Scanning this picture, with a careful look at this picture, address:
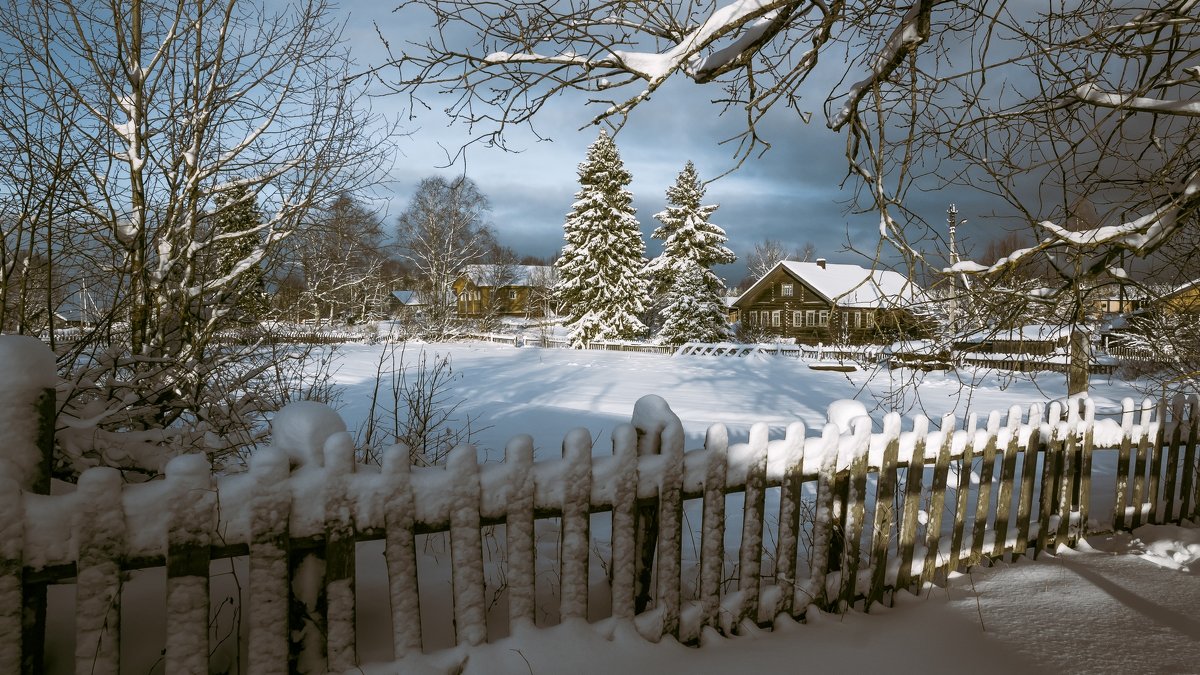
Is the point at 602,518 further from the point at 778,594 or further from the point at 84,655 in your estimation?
the point at 84,655

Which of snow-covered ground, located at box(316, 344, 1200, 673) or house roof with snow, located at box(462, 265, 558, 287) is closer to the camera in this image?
snow-covered ground, located at box(316, 344, 1200, 673)

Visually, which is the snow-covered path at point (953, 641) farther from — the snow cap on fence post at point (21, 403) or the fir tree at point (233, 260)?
the fir tree at point (233, 260)

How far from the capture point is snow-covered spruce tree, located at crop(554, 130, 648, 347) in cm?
3066

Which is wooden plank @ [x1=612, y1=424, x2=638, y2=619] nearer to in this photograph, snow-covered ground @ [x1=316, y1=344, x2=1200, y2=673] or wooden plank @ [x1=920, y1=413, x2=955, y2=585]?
snow-covered ground @ [x1=316, y1=344, x2=1200, y2=673]

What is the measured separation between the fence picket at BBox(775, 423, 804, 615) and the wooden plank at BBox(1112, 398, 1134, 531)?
314 centimetres

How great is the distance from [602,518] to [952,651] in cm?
272

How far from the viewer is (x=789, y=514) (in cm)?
277

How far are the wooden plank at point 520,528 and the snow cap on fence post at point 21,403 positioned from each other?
137cm

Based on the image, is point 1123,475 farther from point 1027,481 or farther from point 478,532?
point 478,532

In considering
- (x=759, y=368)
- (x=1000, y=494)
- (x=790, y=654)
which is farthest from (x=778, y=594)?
(x=759, y=368)

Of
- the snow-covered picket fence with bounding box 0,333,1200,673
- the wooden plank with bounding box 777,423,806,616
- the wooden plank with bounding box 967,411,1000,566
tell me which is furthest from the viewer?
the wooden plank with bounding box 967,411,1000,566

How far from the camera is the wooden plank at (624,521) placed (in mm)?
2328

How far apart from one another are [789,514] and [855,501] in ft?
1.35

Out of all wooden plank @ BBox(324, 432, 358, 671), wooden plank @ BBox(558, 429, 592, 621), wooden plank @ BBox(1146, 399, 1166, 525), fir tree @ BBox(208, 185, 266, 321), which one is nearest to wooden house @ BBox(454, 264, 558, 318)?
fir tree @ BBox(208, 185, 266, 321)
